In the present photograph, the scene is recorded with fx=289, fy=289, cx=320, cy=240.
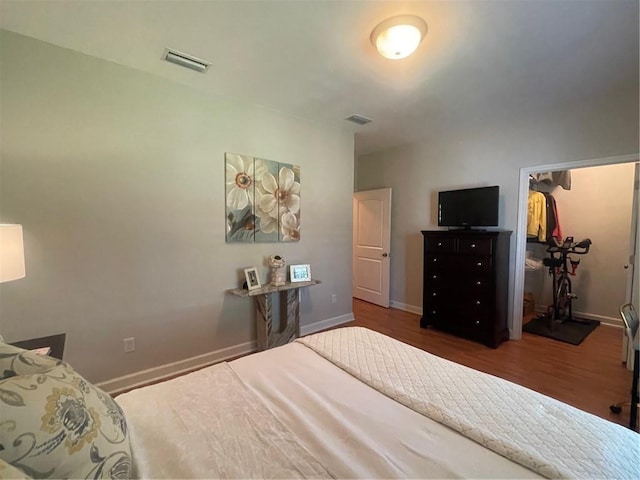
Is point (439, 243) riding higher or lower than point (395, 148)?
lower

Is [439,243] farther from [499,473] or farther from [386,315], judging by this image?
[499,473]

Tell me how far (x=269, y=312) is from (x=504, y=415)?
2200 mm

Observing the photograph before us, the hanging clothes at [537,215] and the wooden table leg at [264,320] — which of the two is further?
the hanging clothes at [537,215]

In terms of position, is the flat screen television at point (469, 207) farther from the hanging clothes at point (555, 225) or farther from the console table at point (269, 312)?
the console table at point (269, 312)

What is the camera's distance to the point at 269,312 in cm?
292

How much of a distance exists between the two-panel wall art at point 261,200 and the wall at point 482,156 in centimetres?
197

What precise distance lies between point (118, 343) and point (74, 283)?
58cm

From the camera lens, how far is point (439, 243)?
11.9ft

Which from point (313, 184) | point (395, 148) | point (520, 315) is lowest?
point (520, 315)

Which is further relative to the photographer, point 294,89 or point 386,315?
point 386,315

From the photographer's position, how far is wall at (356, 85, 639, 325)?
276 cm

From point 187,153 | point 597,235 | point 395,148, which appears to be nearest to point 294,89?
point 187,153

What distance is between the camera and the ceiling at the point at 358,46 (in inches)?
66.9

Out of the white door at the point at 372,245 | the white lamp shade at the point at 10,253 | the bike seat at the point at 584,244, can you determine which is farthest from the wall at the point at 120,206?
the bike seat at the point at 584,244
